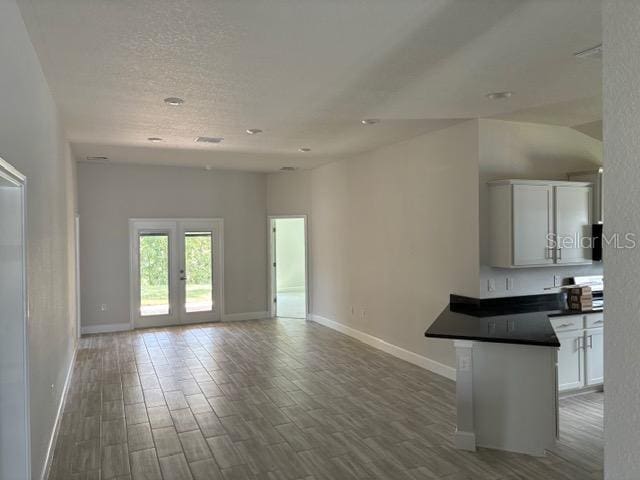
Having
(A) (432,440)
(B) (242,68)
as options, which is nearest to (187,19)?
(B) (242,68)

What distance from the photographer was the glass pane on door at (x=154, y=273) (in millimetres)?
8570

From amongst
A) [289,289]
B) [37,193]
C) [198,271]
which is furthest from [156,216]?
[289,289]

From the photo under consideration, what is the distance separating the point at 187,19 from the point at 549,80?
269cm

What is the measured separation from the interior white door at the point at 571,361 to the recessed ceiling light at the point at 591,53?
2.67 meters

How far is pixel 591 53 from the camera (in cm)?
306

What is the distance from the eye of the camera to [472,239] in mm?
5066

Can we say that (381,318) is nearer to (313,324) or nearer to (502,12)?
→ (313,324)

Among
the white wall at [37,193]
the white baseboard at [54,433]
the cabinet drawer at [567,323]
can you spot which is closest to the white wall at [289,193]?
the white baseboard at [54,433]

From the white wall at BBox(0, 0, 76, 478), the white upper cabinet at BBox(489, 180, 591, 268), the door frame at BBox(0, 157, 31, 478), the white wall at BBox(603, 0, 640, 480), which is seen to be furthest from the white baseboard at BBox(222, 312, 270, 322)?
the white wall at BBox(603, 0, 640, 480)

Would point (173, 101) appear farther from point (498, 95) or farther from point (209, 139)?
point (498, 95)

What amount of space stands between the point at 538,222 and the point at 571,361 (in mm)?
1401

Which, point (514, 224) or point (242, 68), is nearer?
point (242, 68)

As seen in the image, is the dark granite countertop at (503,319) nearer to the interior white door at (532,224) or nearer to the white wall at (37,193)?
the interior white door at (532,224)

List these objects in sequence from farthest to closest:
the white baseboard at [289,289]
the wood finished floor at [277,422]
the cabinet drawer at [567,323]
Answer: the white baseboard at [289,289]
the cabinet drawer at [567,323]
the wood finished floor at [277,422]
